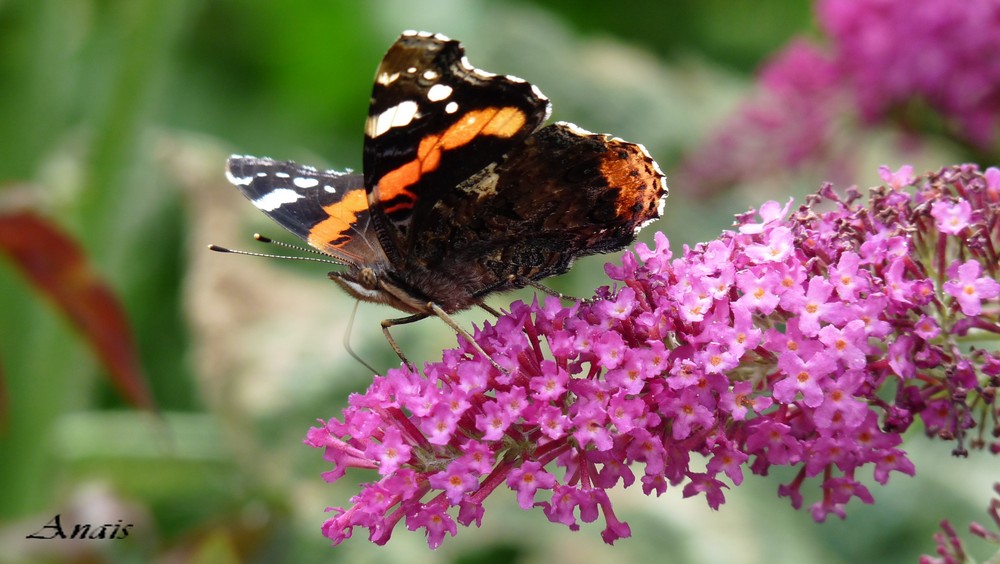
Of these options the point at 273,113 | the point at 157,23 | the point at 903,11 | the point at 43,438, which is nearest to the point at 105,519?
the point at 43,438

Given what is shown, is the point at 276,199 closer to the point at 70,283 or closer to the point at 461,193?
the point at 461,193

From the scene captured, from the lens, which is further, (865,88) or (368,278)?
(865,88)

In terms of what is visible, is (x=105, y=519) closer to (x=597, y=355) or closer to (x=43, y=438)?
(x=43, y=438)

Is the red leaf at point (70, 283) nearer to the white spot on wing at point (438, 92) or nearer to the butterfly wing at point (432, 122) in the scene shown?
the butterfly wing at point (432, 122)

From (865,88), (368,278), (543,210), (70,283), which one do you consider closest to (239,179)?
(368,278)

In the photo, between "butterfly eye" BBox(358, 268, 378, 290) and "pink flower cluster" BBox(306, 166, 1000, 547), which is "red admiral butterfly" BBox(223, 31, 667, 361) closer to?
"butterfly eye" BBox(358, 268, 378, 290)

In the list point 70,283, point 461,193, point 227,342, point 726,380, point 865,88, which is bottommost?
point 726,380
